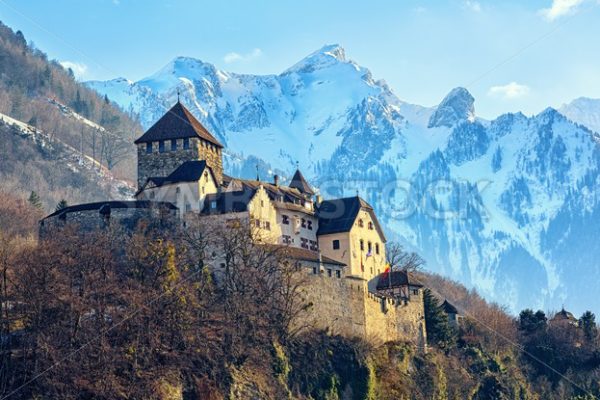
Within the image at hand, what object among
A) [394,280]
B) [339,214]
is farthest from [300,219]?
[394,280]

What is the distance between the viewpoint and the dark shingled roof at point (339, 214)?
94.2m

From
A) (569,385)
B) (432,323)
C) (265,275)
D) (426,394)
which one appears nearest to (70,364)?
(265,275)

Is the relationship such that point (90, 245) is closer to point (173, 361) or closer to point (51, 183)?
point (173, 361)

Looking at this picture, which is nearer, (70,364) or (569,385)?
(70,364)

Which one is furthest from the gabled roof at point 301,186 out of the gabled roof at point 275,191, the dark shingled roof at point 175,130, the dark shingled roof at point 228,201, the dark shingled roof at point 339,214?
the dark shingled roof at point 228,201

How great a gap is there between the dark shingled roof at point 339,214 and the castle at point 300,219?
0.09 metres

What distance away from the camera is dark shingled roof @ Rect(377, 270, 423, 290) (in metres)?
92.9

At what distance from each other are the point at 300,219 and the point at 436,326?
1539 cm

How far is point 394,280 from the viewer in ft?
307

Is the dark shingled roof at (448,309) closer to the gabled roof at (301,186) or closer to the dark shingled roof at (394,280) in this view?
the dark shingled roof at (394,280)

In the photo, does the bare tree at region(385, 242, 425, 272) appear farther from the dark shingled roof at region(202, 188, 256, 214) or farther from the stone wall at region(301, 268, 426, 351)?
the dark shingled roof at region(202, 188, 256, 214)

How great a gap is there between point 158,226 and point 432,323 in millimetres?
27120

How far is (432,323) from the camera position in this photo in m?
93.9

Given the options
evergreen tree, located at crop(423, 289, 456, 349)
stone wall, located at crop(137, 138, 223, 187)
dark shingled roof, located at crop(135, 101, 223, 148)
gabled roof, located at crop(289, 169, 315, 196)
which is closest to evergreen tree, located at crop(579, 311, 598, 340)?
evergreen tree, located at crop(423, 289, 456, 349)
